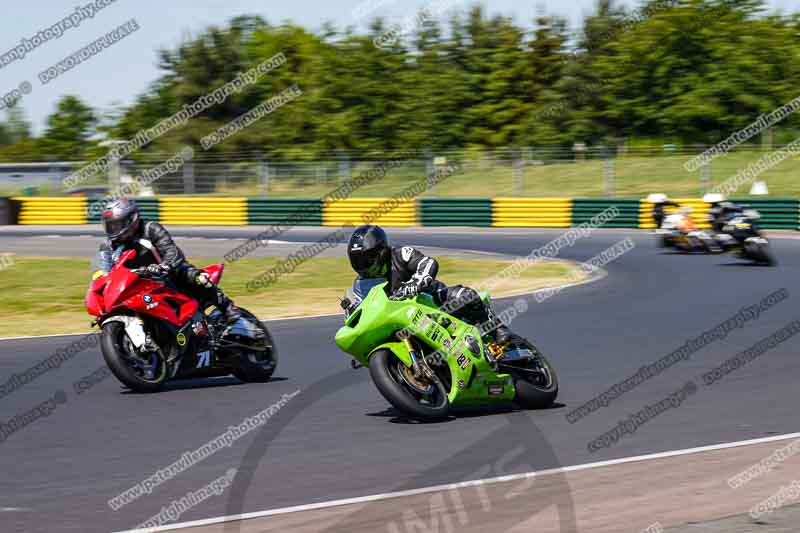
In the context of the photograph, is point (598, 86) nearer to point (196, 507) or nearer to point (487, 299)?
point (487, 299)

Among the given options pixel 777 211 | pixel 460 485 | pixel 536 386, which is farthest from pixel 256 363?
pixel 777 211

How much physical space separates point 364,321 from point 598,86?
44103 mm

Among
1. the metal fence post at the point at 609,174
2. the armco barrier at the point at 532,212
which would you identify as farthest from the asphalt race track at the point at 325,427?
the metal fence post at the point at 609,174

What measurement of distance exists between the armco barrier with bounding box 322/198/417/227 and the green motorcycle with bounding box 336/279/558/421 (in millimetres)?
28705

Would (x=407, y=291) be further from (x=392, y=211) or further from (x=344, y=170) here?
(x=344, y=170)

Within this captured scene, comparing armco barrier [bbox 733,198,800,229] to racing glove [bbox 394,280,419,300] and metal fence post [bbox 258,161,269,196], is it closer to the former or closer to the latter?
metal fence post [bbox 258,161,269,196]

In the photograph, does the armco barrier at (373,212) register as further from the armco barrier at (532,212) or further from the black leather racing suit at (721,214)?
the black leather racing suit at (721,214)

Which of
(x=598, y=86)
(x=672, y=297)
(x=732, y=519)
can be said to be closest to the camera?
(x=732, y=519)

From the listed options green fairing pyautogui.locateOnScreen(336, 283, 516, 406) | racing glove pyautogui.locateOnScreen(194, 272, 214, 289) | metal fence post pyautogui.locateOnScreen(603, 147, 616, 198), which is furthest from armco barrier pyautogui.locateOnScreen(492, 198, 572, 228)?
green fairing pyautogui.locateOnScreen(336, 283, 516, 406)

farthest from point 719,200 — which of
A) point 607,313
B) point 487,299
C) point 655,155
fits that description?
point 487,299

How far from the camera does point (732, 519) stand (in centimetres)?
615

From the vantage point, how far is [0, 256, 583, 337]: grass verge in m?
17.5

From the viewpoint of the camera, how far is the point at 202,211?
4175 cm

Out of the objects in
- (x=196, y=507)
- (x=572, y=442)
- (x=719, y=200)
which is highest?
(x=196, y=507)
